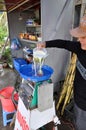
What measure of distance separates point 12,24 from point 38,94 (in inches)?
129

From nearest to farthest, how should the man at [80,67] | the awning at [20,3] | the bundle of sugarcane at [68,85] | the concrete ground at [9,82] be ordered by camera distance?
the man at [80,67], the concrete ground at [9,82], the bundle of sugarcane at [68,85], the awning at [20,3]

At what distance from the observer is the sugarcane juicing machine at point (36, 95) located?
4.01 feet

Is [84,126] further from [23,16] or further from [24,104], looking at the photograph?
[23,16]

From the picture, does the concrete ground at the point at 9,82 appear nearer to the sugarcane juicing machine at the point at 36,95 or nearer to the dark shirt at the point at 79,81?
the sugarcane juicing machine at the point at 36,95

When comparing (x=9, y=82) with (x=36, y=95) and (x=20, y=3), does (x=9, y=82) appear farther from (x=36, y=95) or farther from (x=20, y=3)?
(x=36, y=95)

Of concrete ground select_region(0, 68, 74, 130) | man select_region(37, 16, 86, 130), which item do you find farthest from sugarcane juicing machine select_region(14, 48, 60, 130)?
concrete ground select_region(0, 68, 74, 130)

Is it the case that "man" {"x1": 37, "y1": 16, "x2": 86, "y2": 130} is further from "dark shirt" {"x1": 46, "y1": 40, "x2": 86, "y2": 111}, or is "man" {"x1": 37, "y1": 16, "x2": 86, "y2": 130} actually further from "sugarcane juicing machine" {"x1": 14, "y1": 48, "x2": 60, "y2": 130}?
"sugarcane juicing machine" {"x1": 14, "y1": 48, "x2": 60, "y2": 130}

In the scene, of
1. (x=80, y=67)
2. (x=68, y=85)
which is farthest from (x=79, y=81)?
(x=68, y=85)

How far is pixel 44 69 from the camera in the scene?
1.43m

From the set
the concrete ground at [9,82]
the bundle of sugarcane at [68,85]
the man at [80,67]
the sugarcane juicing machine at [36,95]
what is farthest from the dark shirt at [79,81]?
the bundle of sugarcane at [68,85]

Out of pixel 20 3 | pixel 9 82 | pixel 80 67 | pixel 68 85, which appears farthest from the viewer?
pixel 9 82

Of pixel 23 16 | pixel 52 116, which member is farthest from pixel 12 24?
pixel 52 116

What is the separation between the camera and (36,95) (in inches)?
49.5

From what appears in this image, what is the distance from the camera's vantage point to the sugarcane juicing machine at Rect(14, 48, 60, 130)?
1.22m
